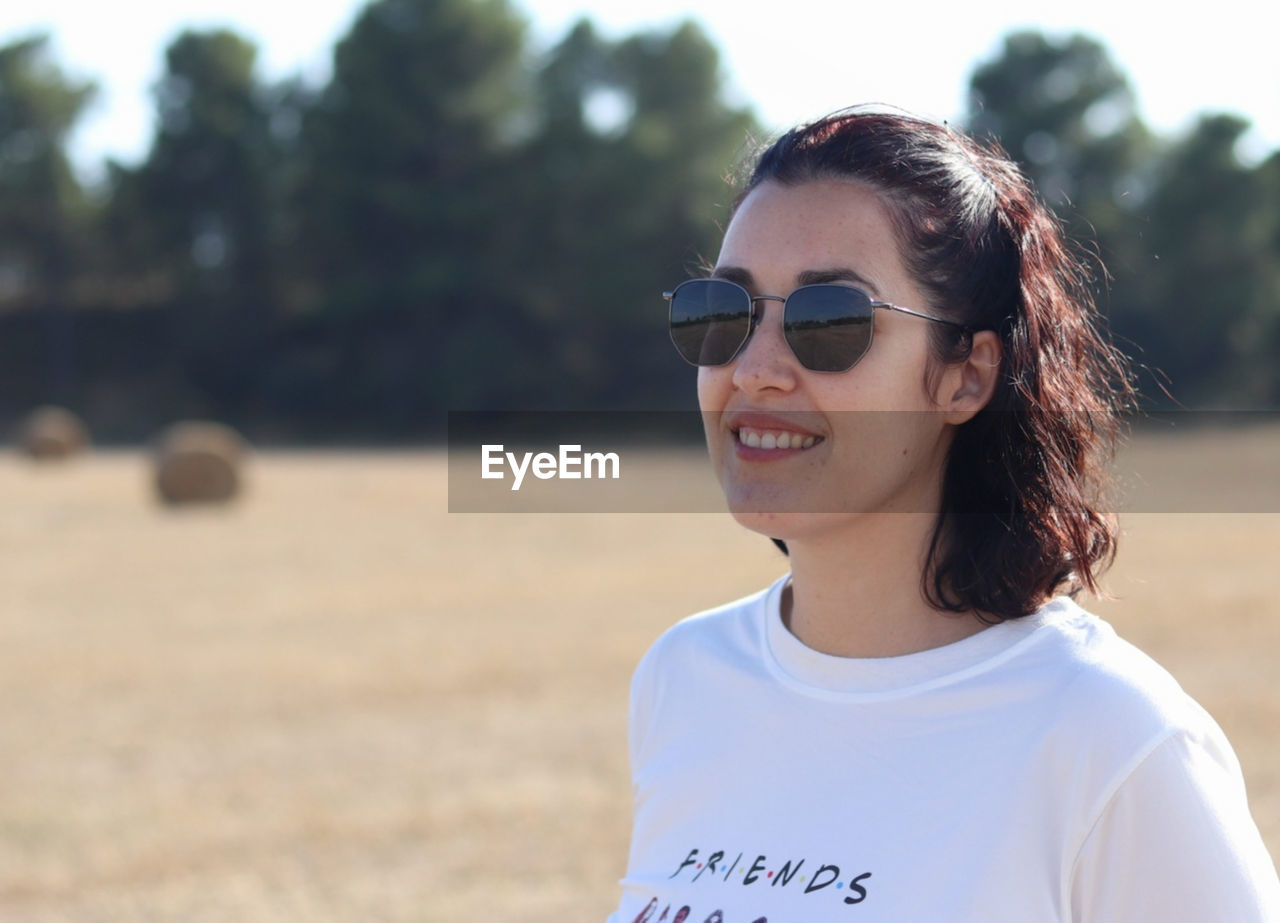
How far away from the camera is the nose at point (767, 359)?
161 centimetres

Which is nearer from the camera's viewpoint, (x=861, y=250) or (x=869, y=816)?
(x=869, y=816)

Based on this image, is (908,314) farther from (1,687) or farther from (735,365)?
(1,687)

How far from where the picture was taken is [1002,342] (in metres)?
1.62

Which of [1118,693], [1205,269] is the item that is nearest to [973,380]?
[1118,693]

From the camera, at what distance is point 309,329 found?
1506 inches

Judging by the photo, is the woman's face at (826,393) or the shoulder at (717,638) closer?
the woman's face at (826,393)

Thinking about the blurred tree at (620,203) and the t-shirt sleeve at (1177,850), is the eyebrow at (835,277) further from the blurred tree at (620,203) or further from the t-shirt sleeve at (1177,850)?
the blurred tree at (620,203)

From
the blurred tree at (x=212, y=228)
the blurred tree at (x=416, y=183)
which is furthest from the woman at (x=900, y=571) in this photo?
the blurred tree at (x=212, y=228)

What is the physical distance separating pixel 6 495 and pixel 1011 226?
819 inches

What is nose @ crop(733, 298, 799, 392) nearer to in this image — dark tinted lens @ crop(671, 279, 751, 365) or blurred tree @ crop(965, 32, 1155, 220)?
dark tinted lens @ crop(671, 279, 751, 365)

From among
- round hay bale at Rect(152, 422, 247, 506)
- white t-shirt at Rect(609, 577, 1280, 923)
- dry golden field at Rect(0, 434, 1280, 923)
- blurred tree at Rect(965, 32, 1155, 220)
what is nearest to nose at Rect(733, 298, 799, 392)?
white t-shirt at Rect(609, 577, 1280, 923)

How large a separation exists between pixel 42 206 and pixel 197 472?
74.6 ft

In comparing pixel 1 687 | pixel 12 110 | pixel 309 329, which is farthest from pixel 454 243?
pixel 1 687

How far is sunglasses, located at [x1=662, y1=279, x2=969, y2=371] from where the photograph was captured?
5.07ft
